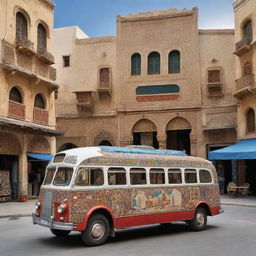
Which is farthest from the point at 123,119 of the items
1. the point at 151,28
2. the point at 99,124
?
the point at 151,28

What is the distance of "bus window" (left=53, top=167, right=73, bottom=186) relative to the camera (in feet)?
31.0

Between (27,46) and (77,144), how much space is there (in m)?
10.7

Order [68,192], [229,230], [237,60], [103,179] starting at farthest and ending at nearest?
[237,60] < [229,230] < [103,179] < [68,192]

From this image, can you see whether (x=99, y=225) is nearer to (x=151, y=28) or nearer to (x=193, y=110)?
(x=193, y=110)

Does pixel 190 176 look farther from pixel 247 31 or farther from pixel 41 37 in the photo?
pixel 247 31

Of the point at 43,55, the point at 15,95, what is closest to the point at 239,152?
the point at 43,55

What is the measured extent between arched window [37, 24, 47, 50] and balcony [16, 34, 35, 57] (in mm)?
1764

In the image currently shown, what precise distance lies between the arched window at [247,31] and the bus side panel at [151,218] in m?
16.5

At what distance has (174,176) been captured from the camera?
11.5m

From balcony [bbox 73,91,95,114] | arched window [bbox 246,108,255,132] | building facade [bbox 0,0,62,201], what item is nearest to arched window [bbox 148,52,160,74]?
balcony [bbox 73,91,95,114]

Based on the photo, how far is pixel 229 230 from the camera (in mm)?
11562

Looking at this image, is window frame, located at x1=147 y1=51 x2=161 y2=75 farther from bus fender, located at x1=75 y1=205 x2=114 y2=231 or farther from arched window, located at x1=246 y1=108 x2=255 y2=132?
bus fender, located at x1=75 y1=205 x2=114 y2=231

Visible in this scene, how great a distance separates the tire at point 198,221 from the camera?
38.1 ft

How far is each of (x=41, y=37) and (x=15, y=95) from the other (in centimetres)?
466
